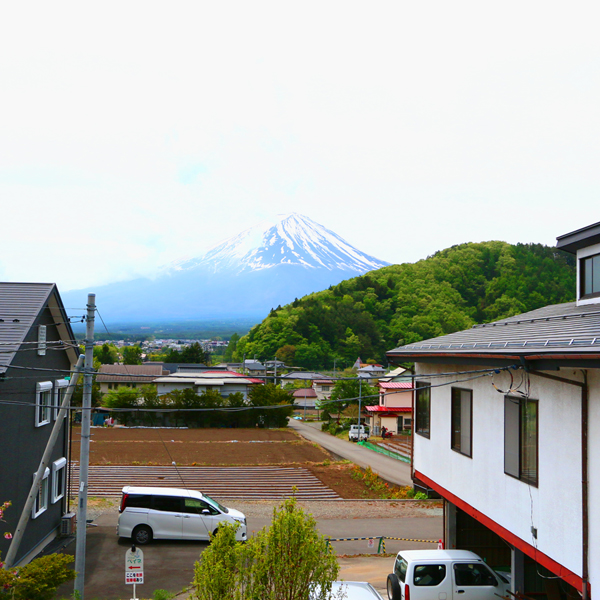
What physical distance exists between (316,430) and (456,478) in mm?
52624

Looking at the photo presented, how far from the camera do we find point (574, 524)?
6.77 m

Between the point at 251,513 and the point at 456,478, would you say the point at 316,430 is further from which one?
the point at 456,478

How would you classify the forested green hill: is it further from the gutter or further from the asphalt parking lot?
the gutter

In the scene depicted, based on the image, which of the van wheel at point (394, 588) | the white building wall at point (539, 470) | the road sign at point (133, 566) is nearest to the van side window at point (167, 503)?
the road sign at point (133, 566)

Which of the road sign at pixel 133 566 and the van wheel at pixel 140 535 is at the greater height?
the road sign at pixel 133 566

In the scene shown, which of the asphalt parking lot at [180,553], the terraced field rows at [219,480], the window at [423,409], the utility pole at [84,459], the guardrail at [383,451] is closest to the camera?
the utility pole at [84,459]

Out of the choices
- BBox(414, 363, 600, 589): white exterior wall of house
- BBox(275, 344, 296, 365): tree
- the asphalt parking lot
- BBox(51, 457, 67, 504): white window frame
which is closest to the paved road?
the asphalt parking lot

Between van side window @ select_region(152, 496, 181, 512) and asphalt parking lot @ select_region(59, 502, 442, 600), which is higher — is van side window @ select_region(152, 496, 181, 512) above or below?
above

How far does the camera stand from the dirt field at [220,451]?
34.3 metres

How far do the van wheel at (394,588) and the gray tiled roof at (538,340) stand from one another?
432cm

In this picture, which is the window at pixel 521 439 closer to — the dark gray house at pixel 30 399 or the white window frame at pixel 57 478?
the dark gray house at pixel 30 399

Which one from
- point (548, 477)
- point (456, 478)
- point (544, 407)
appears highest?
point (544, 407)

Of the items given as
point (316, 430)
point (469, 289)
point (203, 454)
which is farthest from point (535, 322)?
point (469, 289)

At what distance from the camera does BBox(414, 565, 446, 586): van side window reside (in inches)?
408
